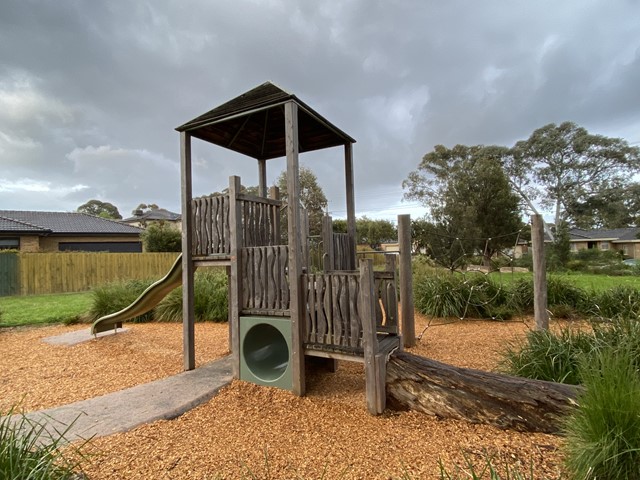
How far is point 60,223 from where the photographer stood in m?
22.3

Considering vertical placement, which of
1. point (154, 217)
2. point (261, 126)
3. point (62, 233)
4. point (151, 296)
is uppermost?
point (154, 217)

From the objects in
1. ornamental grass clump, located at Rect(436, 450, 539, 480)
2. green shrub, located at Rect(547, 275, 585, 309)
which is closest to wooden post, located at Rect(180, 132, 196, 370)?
ornamental grass clump, located at Rect(436, 450, 539, 480)

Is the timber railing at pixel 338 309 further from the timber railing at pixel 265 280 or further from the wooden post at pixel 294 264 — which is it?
the timber railing at pixel 265 280

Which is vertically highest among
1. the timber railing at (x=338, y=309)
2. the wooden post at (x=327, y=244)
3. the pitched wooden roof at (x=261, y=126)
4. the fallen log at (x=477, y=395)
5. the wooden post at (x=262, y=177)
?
the pitched wooden roof at (x=261, y=126)

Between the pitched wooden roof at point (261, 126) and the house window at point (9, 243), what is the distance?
19323 millimetres

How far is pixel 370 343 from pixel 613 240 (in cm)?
4386

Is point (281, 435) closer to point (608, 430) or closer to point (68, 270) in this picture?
point (608, 430)

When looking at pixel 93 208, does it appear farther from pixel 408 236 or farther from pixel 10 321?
pixel 408 236

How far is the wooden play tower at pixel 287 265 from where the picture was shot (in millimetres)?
3287

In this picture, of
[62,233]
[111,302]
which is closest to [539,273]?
[111,302]

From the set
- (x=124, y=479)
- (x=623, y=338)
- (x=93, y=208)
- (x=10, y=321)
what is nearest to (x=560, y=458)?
(x=623, y=338)

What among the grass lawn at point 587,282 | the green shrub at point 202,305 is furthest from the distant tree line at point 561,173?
the green shrub at point 202,305

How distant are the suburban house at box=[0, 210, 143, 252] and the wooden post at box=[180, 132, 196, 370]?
1827 cm

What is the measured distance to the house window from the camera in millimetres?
17094
